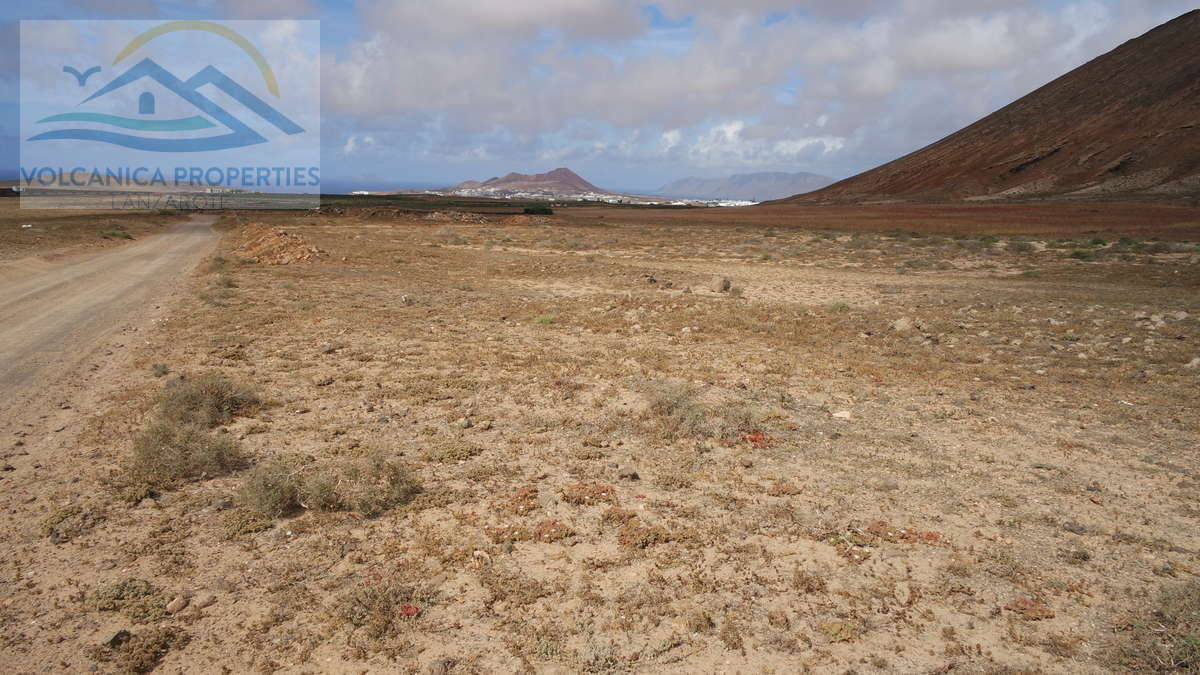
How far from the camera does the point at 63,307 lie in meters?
14.3

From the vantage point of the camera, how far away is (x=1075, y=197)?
69062 millimetres

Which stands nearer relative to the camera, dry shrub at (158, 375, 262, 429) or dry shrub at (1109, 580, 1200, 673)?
dry shrub at (1109, 580, 1200, 673)

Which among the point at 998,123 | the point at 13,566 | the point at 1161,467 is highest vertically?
the point at 998,123

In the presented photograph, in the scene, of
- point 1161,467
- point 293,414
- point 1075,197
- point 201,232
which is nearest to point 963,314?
point 1161,467

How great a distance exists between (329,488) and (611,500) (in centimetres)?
239

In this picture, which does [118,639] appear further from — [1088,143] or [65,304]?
[1088,143]

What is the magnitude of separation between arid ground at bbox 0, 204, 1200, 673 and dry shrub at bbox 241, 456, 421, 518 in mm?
31

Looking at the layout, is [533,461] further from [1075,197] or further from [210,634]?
[1075,197]

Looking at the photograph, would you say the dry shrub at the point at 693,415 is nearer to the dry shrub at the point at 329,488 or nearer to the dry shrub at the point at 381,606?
the dry shrub at the point at 329,488

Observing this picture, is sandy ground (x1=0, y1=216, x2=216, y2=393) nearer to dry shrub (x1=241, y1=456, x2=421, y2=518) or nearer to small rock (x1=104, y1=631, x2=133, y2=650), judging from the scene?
dry shrub (x1=241, y1=456, x2=421, y2=518)

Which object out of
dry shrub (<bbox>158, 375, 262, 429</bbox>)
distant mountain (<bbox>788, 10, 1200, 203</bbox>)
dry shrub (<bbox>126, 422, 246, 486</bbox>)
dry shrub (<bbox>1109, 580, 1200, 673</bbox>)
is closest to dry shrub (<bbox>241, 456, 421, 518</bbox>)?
dry shrub (<bbox>126, 422, 246, 486</bbox>)

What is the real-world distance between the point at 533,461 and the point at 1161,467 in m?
6.09

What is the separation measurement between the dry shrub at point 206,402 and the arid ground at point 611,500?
0.04m

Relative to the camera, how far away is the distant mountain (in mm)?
70188
